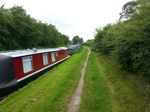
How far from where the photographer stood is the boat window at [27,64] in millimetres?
6207

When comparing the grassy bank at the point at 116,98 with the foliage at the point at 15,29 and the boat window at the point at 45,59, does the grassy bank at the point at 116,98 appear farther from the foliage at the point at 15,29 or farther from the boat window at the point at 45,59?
the foliage at the point at 15,29

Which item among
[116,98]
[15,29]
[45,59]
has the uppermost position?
[15,29]

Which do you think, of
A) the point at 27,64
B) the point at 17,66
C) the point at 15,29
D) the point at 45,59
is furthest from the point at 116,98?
the point at 15,29

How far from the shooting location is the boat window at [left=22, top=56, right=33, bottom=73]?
20.4 ft

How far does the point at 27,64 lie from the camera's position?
6.55 metres

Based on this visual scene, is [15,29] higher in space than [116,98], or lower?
higher

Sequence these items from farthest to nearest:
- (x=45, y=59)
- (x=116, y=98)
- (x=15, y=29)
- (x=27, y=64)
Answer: (x=15, y=29), (x=45, y=59), (x=27, y=64), (x=116, y=98)

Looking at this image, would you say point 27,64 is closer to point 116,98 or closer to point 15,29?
point 116,98

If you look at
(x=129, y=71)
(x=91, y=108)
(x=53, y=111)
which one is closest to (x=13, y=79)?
(x=53, y=111)

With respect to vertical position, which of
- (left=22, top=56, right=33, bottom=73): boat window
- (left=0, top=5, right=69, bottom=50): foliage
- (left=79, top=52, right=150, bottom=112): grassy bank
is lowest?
(left=79, top=52, right=150, bottom=112): grassy bank

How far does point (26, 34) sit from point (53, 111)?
17.1m

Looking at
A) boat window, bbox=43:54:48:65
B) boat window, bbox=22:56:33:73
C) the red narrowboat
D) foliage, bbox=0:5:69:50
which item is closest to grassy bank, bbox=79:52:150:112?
the red narrowboat

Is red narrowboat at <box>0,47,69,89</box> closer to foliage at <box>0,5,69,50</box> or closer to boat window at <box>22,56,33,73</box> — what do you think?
boat window at <box>22,56,33,73</box>

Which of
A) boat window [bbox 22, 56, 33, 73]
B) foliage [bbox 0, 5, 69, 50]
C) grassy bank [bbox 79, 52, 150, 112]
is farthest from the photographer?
foliage [bbox 0, 5, 69, 50]
